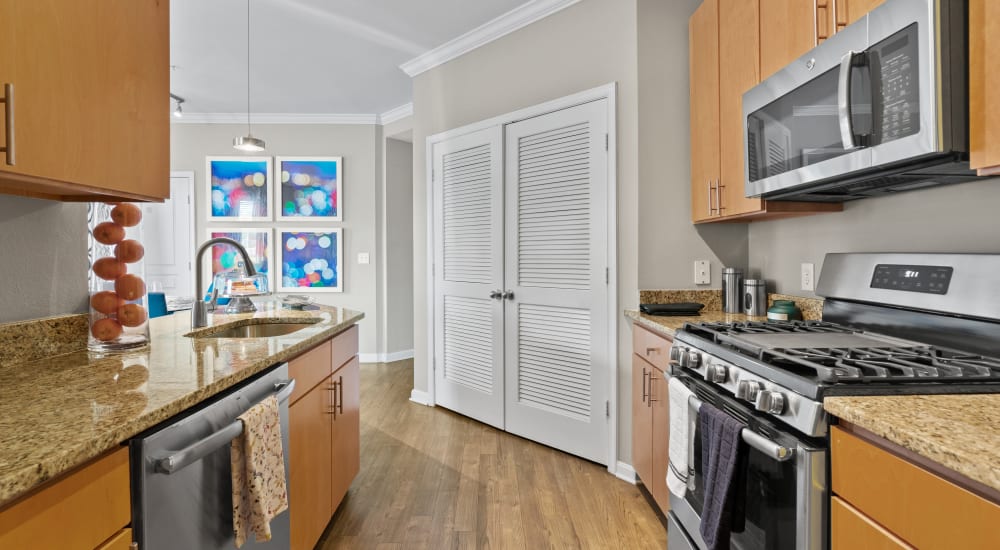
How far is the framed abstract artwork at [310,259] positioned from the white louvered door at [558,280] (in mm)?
2905

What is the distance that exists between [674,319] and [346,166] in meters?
4.32

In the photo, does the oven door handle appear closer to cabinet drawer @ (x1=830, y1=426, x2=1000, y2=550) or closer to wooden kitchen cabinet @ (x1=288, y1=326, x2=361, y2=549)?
cabinet drawer @ (x1=830, y1=426, x2=1000, y2=550)

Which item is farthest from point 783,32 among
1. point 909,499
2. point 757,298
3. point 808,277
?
point 909,499

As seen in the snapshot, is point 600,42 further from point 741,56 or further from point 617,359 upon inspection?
point 617,359

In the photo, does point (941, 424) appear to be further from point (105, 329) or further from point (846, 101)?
point (105, 329)

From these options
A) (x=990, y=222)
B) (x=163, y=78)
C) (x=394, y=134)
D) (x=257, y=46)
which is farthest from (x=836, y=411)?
(x=394, y=134)

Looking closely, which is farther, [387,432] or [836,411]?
[387,432]

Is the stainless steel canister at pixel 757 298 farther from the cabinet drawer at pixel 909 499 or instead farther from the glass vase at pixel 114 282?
the glass vase at pixel 114 282

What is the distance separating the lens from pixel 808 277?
213cm

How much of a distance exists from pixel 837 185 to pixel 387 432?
2819mm

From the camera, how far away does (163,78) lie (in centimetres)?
145

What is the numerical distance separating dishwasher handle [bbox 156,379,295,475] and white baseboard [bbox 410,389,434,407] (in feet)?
8.98

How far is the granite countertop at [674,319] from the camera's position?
6.55 feet

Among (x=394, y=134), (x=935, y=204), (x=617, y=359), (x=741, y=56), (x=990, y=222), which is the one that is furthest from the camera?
(x=394, y=134)
